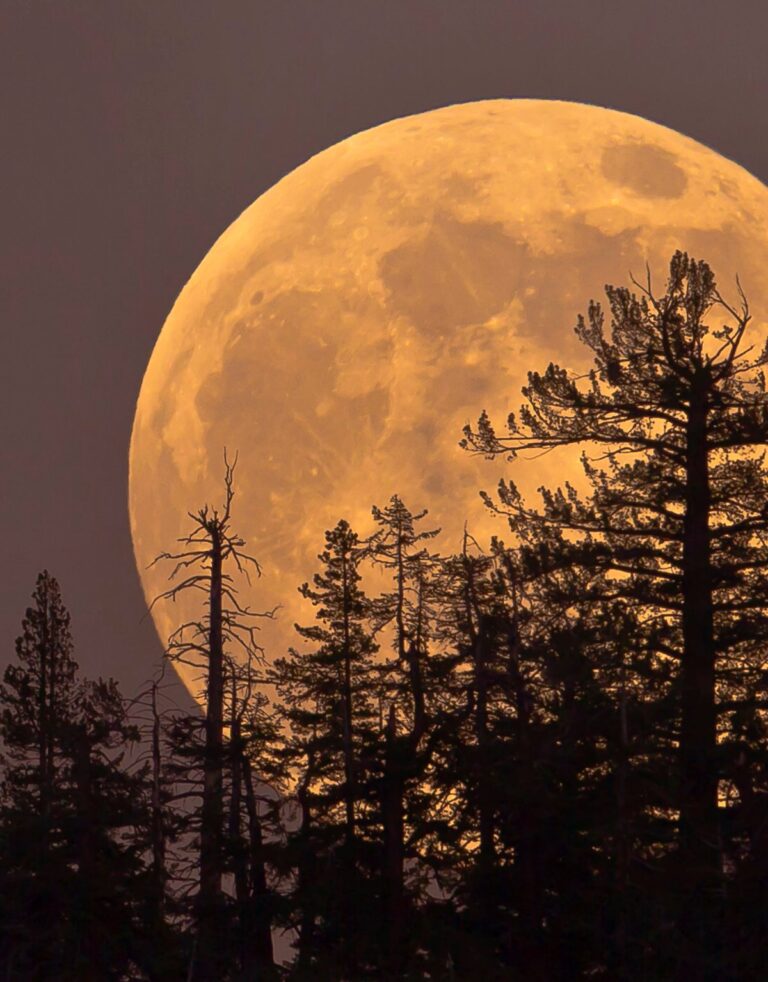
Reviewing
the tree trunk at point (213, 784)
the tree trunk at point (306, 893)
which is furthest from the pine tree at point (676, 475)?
the tree trunk at point (306, 893)

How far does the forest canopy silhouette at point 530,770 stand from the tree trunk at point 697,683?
1.7 inches

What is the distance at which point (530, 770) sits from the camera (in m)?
30.3

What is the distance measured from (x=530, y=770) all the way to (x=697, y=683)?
11.2ft

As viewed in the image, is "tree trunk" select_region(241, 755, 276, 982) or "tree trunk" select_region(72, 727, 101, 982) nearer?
"tree trunk" select_region(72, 727, 101, 982)

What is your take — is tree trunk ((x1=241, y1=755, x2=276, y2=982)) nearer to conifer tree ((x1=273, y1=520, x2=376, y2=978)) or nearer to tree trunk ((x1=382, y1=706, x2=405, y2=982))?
conifer tree ((x1=273, y1=520, x2=376, y2=978))

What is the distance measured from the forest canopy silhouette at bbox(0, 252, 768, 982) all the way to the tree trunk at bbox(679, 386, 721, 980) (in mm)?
42

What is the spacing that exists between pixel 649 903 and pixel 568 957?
6403 millimetres

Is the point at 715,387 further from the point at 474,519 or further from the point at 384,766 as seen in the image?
the point at 474,519

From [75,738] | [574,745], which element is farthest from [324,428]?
[574,745]

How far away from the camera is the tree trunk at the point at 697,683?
88.4 ft

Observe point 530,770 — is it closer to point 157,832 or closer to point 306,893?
point 306,893

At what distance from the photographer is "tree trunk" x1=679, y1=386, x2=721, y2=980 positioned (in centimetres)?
2694

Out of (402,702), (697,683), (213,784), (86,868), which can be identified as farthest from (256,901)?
(697,683)

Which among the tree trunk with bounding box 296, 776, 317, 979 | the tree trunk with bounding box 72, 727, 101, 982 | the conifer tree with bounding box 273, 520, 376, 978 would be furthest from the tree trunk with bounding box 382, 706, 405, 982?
the tree trunk with bounding box 72, 727, 101, 982
